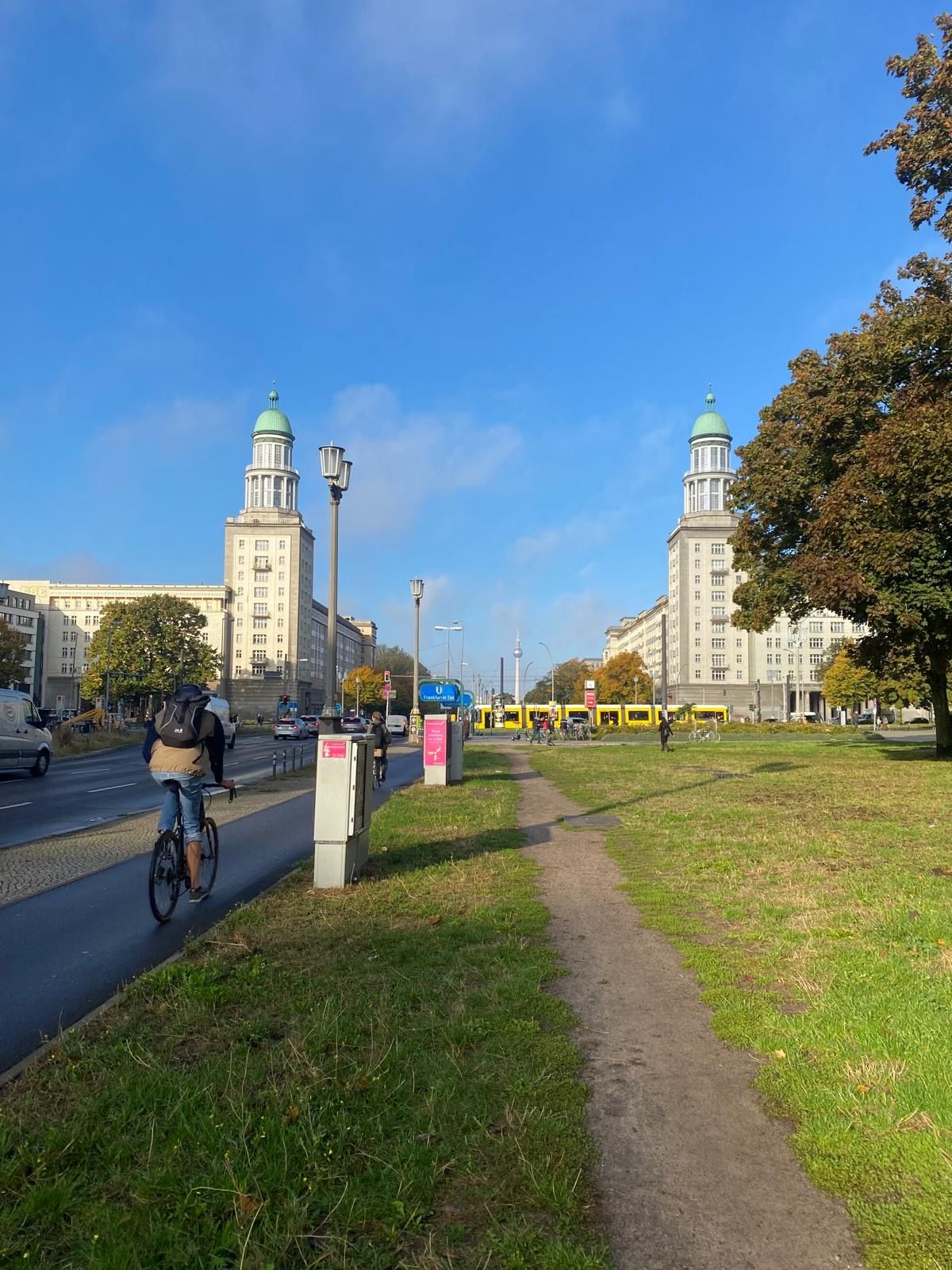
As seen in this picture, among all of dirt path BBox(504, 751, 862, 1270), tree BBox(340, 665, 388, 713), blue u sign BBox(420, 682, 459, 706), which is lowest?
dirt path BBox(504, 751, 862, 1270)

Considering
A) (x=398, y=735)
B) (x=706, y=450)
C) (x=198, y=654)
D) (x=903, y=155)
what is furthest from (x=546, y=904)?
(x=706, y=450)

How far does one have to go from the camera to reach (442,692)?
49.2m

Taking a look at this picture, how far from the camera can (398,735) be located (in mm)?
68812

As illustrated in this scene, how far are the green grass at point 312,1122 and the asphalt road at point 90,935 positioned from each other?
41 centimetres

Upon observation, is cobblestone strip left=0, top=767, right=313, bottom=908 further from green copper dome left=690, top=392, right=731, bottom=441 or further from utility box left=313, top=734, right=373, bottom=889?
green copper dome left=690, top=392, right=731, bottom=441

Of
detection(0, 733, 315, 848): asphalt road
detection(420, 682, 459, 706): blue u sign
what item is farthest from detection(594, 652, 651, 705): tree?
detection(0, 733, 315, 848): asphalt road

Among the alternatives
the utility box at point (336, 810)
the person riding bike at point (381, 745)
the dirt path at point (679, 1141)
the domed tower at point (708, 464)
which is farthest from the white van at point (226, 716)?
the domed tower at point (708, 464)

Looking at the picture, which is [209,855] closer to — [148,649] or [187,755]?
[187,755]

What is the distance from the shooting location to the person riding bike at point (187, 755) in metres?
7.17

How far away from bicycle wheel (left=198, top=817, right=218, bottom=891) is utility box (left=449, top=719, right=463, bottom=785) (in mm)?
12204

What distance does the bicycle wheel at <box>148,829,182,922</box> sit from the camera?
7.06m

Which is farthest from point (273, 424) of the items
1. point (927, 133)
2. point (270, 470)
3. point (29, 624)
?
point (927, 133)

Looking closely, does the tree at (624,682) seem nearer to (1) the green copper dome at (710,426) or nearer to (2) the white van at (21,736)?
(1) the green copper dome at (710,426)

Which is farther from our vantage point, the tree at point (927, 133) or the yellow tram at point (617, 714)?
the yellow tram at point (617, 714)
